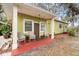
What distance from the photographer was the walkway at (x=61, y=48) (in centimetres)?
533

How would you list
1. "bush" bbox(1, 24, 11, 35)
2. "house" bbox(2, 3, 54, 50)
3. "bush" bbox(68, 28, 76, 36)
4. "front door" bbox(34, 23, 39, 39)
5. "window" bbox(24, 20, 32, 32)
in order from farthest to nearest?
"front door" bbox(34, 23, 39, 39) → "window" bbox(24, 20, 32, 32) → "bush" bbox(68, 28, 76, 36) → "house" bbox(2, 3, 54, 50) → "bush" bbox(1, 24, 11, 35)

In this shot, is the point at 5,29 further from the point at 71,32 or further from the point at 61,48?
the point at 71,32

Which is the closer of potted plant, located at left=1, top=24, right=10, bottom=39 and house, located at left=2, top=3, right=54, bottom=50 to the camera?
potted plant, located at left=1, top=24, right=10, bottom=39

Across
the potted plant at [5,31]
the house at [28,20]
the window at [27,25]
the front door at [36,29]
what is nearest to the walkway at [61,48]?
the house at [28,20]

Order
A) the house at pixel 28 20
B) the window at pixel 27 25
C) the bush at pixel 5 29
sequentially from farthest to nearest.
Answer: the window at pixel 27 25
the house at pixel 28 20
the bush at pixel 5 29

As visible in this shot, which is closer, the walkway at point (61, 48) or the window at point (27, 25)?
the walkway at point (61, 48)

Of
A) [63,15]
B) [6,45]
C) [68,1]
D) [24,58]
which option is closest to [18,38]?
[6,45]

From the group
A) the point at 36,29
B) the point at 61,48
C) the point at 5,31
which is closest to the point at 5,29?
the point at 5,31

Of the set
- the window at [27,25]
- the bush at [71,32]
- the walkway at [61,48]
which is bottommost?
the walkway at [61,48]

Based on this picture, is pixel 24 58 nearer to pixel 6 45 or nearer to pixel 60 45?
pixel 6 45

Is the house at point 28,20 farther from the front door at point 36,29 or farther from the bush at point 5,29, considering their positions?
the bush at point 5,29

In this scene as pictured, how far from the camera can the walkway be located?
17.5 feet

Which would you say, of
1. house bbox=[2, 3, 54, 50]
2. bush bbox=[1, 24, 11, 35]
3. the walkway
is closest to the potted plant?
bush bbox=[1, 24, 11, 35]

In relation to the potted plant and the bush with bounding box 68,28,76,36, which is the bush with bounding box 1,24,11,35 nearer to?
the potted plant
